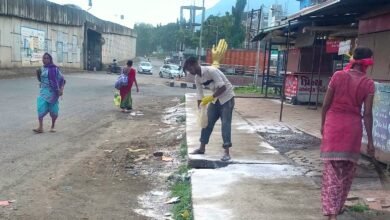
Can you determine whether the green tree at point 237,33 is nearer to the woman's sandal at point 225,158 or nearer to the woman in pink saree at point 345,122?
the woman's sandal at point 225,158

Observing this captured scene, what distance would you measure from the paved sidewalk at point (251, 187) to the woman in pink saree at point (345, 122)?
1.21 feet

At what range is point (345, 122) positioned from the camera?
4203 mm

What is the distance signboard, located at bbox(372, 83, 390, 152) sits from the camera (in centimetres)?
629

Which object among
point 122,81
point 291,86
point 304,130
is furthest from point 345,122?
point 291,86

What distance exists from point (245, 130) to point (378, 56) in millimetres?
3411

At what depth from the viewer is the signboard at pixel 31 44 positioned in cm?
2940

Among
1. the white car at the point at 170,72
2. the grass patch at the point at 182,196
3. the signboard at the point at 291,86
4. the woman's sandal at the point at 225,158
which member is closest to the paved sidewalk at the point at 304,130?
the signboard at the point at 291,86

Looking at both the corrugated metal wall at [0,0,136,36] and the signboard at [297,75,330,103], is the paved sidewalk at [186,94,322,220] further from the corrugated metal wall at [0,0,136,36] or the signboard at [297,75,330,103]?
the corrugated metal wall at [0,0,136,36]

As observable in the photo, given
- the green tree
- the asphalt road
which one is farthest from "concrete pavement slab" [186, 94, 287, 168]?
the green tree

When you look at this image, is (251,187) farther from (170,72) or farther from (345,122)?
(170,72)

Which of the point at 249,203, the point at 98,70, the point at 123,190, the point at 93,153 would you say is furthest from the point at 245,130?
the point at 98,70

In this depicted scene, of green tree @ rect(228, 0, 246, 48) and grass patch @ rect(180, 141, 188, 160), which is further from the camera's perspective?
green tree @ rect(228, 0, 246, 48)

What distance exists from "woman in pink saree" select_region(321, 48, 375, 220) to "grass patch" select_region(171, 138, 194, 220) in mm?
1391

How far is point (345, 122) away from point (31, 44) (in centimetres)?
2932
